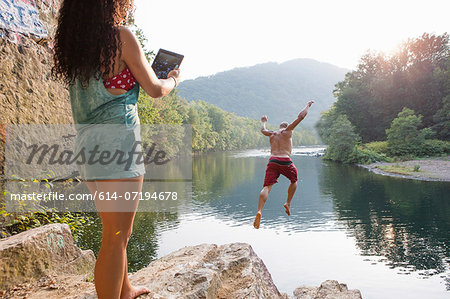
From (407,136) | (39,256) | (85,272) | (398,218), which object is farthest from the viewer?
(407,136)

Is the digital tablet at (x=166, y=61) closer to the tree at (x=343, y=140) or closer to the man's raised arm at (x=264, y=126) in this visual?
the man's raised arm at (x=264, y=126)

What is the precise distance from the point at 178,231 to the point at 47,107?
9.76m

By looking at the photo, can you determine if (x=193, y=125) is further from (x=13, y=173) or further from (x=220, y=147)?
(x=13, y=173)

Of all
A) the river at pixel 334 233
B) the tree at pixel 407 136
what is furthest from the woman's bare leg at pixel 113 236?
the tree at pixel 407 136

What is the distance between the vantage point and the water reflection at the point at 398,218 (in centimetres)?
1117

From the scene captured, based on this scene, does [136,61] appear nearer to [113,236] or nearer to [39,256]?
[113,236]

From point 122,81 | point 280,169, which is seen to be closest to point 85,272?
point 280,169

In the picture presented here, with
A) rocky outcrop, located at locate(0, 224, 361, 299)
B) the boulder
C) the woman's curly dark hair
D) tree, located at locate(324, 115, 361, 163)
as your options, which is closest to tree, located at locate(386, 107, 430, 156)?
tree, located at locate(324, 115, 361, 163)

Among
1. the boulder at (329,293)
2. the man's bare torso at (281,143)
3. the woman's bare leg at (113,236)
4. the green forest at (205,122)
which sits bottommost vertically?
the boulder at (329,293)

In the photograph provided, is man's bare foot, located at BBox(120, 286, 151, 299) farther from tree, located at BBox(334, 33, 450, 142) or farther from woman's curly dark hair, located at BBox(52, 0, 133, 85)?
tree, located at BBox(334, 33, 450, 142)

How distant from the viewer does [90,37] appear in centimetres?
150

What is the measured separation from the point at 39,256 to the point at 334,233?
13.0 m

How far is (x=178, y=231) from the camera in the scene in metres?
13.1

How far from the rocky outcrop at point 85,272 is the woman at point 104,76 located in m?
1.05
